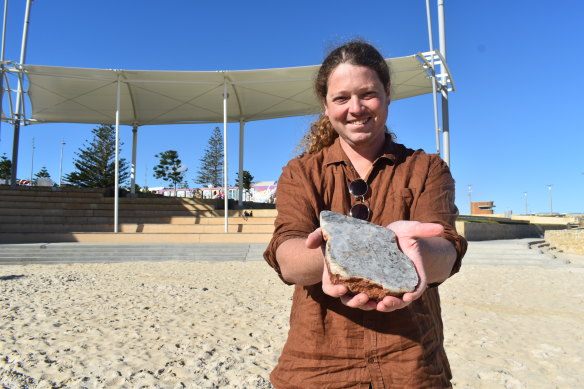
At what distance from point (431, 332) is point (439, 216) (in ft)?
1.18

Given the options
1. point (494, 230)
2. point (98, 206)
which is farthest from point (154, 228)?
point (494, 230)

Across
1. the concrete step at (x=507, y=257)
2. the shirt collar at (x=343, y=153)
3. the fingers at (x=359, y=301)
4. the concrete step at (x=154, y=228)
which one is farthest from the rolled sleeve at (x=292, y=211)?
the concrete step at (x=154, y=228)

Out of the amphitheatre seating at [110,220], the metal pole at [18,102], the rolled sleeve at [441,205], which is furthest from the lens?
the metal pole at [18,102]

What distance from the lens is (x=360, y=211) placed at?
1236 millimetres

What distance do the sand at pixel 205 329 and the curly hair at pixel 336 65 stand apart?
9.38ft

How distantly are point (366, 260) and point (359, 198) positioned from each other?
34 cm

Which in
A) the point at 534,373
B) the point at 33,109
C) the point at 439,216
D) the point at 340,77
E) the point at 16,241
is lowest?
the point at 534,373

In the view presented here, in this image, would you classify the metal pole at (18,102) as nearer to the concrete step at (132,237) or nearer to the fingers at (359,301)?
the concrete step at (132,237)

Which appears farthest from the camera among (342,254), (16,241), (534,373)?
(16,241)

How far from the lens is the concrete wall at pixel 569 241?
15.2m

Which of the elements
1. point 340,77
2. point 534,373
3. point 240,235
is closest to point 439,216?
point 340,77

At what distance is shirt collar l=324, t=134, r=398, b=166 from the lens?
1.30 metres

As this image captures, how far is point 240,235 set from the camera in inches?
509

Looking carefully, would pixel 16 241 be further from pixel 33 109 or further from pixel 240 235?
pixel 33 109
